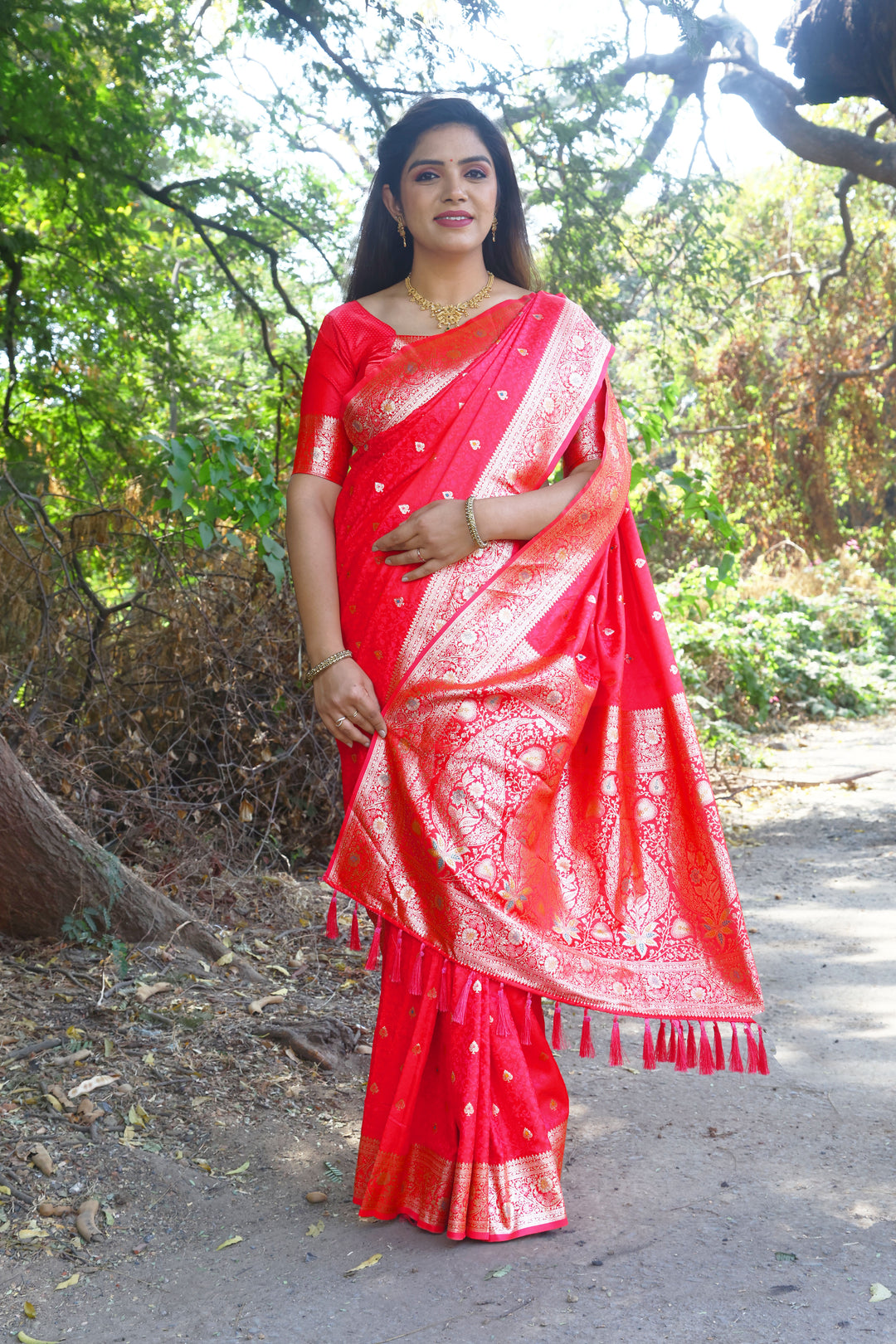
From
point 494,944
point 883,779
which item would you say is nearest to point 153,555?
point 494,944

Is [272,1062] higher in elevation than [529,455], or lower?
lower

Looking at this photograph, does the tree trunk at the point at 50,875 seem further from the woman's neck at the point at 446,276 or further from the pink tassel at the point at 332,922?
the woman's neck at the point at 446,276

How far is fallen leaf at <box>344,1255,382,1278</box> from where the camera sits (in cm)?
178

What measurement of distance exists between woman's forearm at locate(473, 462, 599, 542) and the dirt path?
119 centimetres

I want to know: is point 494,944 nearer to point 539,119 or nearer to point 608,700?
point 608,700

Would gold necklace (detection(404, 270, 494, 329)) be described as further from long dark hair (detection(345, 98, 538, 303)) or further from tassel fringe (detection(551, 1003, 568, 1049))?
tassel fringe (detection(551, 1003, 568, 1049))

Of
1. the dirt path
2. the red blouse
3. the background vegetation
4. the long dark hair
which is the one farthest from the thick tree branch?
the dirt path

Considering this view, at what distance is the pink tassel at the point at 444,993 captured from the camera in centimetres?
183

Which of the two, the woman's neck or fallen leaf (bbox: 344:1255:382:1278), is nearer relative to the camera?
fallen leaf (bbox: 344:1255:382:1278)

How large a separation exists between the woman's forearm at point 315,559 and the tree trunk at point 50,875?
3.98 ft

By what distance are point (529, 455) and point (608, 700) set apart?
0.47 m

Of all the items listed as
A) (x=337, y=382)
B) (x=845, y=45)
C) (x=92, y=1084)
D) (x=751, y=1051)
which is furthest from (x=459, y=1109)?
(x=845, y=45)

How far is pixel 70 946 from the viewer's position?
298 centimetres

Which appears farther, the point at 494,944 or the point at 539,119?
the point at 539,119
